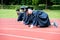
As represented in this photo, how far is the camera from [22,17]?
15125 millimetres

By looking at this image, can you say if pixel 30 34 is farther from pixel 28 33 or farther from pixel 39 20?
pixel 39 20

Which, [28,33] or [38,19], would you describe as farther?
[38,19]

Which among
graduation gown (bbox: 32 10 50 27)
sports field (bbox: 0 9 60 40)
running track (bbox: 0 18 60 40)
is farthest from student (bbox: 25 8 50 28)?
running track (bbox: 0 18 60 40)

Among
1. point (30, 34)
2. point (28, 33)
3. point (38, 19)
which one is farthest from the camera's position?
point (38, 19)

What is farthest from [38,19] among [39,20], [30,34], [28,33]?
[30,34]

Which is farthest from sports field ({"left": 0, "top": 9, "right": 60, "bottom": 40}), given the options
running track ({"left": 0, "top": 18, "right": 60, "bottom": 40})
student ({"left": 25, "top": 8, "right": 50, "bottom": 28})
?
student ({"left": 25, "top": 8, "right": 50, "bottom": 28})

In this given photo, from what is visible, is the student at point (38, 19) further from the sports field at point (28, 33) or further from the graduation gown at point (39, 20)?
the sports field at point (28, 33)

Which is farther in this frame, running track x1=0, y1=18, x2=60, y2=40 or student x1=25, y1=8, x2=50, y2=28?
student x1=25, y1=8, x2=50, y2=28

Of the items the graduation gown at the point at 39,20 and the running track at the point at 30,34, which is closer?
the running track at the point at 30,34

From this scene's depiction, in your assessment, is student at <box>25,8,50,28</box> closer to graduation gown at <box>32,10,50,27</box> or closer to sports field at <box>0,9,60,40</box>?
graduation gown at <box>32,10,50,27</box>

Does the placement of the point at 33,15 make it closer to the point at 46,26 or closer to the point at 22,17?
the point at 46,26

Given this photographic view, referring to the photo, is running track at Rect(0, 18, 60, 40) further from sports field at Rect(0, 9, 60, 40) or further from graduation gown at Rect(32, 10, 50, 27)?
graduation gown at Rect(32, 10, 50, 27)

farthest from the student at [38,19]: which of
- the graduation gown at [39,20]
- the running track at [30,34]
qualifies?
the running track at [30,34]

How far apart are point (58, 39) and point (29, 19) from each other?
461 centimetres
